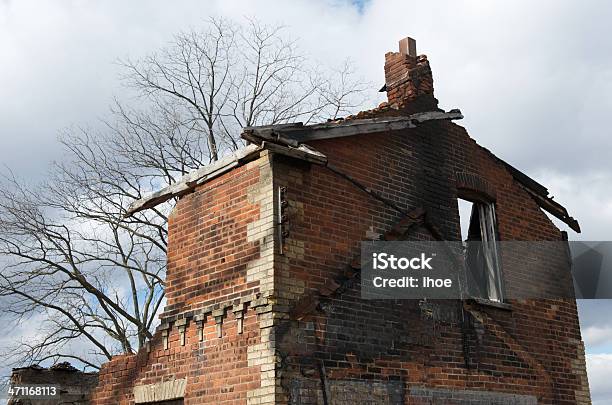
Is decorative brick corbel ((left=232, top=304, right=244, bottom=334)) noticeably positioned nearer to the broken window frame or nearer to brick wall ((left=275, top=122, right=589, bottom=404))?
brick wall ((left=275, top=122, right=589, bottom=404))

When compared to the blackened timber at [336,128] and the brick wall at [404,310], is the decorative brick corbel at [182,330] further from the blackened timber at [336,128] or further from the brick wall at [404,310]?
the blackened timber at [336,128]

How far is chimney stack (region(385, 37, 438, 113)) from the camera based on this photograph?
11070 mm

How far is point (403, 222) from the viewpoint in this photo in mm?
9297

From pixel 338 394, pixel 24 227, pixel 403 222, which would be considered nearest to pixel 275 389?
pixel 338 394

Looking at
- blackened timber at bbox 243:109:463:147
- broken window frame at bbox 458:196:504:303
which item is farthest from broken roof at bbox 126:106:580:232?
broken window frame at bbox 458:196:504:303

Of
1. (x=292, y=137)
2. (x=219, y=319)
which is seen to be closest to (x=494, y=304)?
(x=292, y=137)

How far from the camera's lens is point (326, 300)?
7.98 meters

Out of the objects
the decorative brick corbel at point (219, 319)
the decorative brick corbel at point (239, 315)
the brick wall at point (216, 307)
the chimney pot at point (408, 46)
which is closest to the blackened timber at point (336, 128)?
the brick wall at point (216, 307)

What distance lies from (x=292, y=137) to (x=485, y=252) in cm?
430

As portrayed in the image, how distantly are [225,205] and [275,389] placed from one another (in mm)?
2633

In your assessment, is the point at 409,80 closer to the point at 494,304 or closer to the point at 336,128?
the point at 336,128

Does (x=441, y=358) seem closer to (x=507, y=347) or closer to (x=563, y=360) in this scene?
(x=507, y=347)

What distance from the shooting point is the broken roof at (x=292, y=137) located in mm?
7973

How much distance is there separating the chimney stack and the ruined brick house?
244 millimetres
